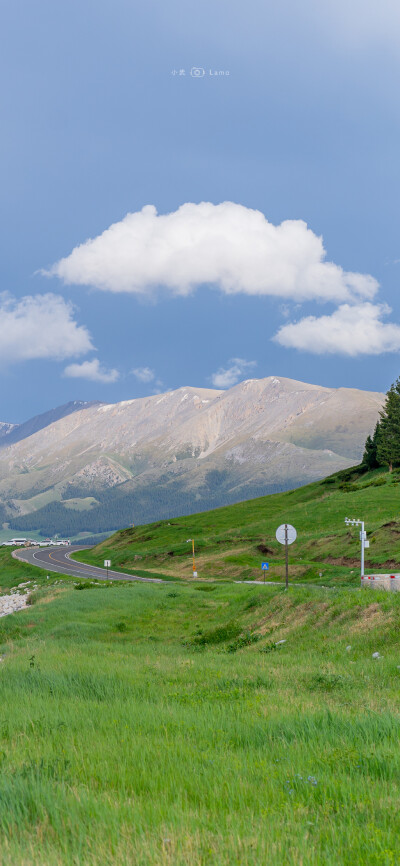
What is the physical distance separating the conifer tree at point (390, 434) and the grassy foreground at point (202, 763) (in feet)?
388

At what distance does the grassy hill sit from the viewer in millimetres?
64500

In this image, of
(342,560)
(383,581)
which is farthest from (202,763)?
(342,560)

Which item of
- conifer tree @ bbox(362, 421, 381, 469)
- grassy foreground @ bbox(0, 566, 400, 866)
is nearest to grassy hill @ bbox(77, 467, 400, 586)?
conifer tree @ bbox(362, 421, 381, 469)

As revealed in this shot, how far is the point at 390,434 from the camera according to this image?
132 meters

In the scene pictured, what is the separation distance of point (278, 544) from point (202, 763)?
294ft

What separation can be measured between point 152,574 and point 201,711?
82458 mm

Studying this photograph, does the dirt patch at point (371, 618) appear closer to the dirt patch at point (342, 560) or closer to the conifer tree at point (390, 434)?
the dirt patch at point (342, 560)

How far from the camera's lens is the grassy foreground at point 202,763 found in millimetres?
4531

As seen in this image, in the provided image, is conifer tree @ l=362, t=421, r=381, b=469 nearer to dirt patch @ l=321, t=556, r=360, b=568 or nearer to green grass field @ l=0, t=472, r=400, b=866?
dirt patch @ l=321, t=556, r=360, b=568

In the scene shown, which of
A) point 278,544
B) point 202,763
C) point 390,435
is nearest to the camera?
point 202,763

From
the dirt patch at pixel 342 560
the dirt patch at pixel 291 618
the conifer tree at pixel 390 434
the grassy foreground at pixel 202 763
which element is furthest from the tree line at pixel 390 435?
the grassy foreground at pixel 202 763

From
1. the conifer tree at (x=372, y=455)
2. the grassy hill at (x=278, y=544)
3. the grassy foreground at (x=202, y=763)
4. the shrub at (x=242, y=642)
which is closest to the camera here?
the grassy foreground at (x=202, y=763)

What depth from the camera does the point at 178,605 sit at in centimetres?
4122

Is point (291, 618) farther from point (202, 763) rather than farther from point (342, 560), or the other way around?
point (342, 560)
